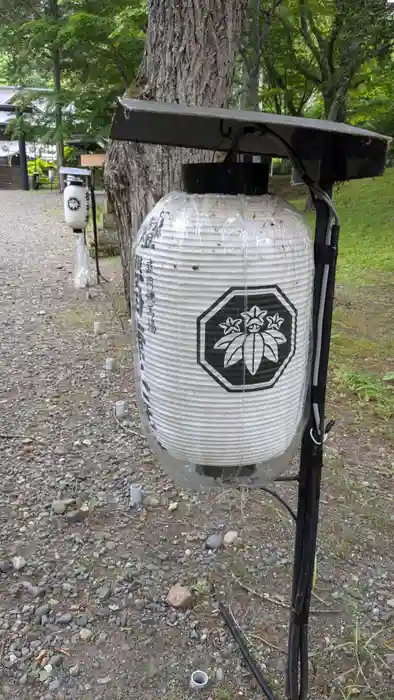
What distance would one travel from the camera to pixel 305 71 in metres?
12.3

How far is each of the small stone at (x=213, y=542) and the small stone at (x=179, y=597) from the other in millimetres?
286

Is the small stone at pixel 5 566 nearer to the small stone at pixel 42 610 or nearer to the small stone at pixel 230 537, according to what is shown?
the small stone at pixel 42 610

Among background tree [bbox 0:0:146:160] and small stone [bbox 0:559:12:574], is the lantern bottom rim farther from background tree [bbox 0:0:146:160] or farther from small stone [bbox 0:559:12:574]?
background tree [bbox 0:0:146:160]

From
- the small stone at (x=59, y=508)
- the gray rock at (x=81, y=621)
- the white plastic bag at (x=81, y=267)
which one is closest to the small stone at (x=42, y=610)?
the gray rock at (x=81, y=621)

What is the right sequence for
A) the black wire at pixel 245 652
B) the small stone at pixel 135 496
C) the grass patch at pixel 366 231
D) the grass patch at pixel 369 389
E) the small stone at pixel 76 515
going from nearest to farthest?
1. the black wire at pixel 245 652
2. the small stone at pixel 76 515
3. the small stone at pixel 135 496
4. the grass patch at pixel 369 389
5. the grass patch at pixel 366 231

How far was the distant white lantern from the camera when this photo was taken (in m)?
1.15

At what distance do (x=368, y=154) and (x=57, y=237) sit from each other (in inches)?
398

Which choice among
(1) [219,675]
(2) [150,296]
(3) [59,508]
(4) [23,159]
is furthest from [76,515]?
(4) [23,159]

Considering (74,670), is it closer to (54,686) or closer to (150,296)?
(54,686)

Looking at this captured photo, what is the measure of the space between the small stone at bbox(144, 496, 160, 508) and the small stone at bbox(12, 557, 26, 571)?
646 mm

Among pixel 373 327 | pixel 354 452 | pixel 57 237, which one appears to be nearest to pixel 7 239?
pixel 57 237

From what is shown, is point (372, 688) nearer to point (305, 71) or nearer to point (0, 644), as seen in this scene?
point (0, 644)

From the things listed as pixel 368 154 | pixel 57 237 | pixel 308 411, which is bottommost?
pixel 57 237

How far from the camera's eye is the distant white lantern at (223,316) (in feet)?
3.78
